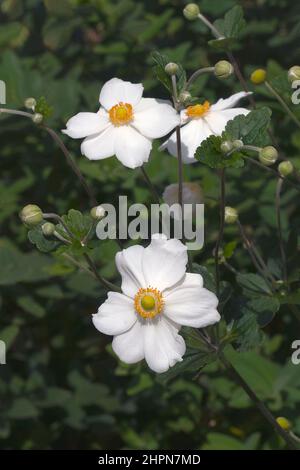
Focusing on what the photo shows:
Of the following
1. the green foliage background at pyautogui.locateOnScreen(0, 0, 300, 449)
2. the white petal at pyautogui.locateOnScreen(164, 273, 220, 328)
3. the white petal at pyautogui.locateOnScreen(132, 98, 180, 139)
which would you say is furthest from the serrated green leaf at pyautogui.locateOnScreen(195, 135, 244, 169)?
the green foliage background at pyautogui.locateOnScreen(0, 0, 300, 449)

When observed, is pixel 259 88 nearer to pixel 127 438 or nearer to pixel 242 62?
pixel 242 62

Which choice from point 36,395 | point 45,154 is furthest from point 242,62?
point 36,395

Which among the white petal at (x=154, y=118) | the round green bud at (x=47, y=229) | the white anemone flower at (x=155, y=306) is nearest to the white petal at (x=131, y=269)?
the white anemone flower at (x=155, y=306)

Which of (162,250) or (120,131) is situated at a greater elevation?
(120,131)

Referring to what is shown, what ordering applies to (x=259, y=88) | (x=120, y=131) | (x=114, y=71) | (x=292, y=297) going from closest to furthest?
(x=120, y=131) < (x=292, y=297) < (x=259, y=88) < (x=114, y=71)

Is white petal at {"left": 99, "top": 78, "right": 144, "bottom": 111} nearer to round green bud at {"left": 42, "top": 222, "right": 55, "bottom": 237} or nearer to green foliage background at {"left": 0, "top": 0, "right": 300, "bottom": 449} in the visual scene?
round green bud at {"left": 42, "top": 222, "right": 55, "bottom": 237}

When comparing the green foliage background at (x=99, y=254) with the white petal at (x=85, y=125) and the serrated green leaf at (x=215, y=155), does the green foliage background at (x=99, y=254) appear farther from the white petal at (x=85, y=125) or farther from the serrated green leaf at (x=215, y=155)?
the serrated green leaf at (x=215, y=155)
